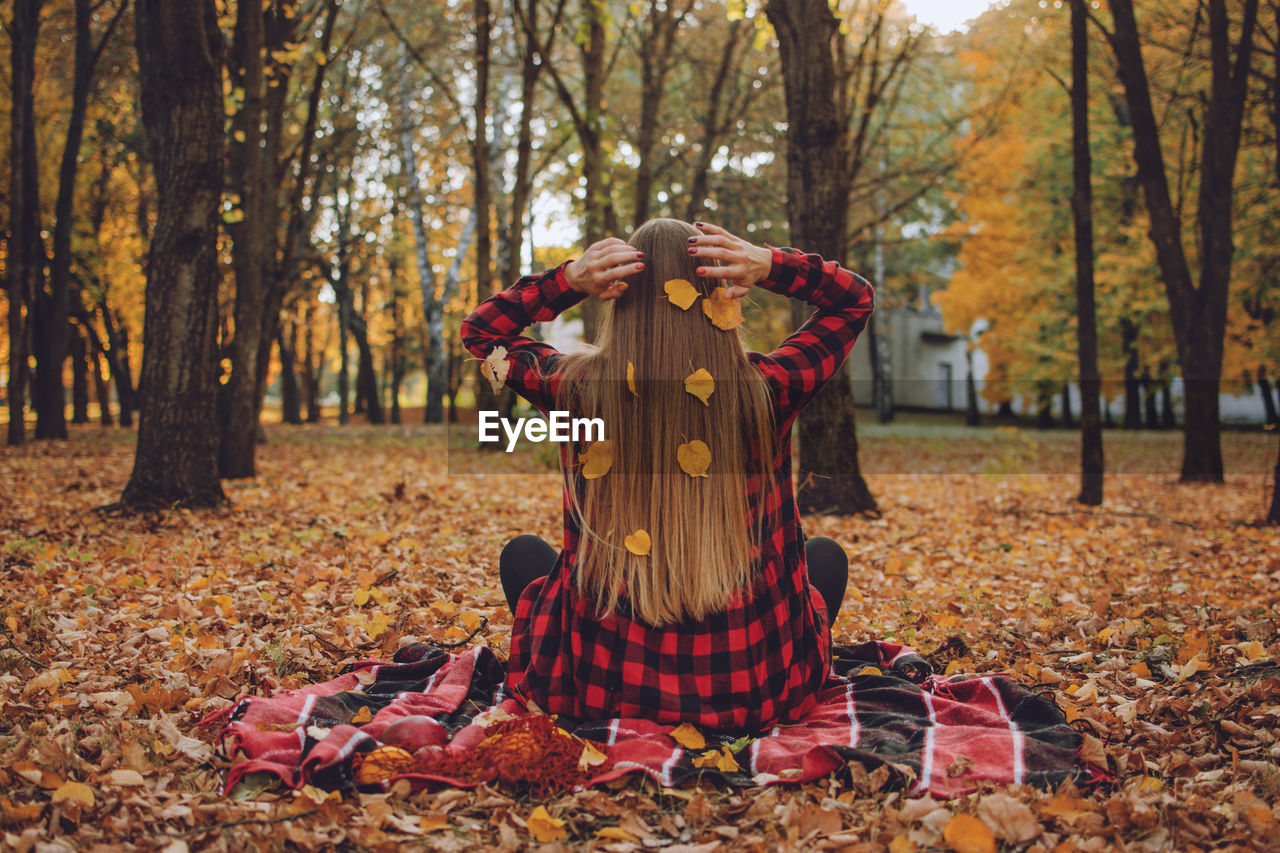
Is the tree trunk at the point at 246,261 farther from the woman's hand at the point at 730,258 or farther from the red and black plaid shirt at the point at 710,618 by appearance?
the woman's hand at the point at 730,258

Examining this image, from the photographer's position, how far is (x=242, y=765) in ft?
7.39

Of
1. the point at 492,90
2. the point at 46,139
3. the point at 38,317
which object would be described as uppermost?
the point at 492,90

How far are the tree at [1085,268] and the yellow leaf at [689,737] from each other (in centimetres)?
672

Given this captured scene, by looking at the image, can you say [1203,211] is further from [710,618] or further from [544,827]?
[544,827]

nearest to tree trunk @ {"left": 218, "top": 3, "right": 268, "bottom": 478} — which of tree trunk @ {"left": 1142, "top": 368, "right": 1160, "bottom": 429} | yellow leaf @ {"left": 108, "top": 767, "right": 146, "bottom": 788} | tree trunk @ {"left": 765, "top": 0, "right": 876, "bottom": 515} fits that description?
tree trunk @ {"left": 765, "top": 0, "right": 876, "bottom": 515}

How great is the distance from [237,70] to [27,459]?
5.82 metres

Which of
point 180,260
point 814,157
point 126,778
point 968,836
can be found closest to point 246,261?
point 180,260

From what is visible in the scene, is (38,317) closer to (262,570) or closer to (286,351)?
(286,351)

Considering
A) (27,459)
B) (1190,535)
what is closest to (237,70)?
(27,459)

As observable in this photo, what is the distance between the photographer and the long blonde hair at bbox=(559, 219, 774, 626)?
2.24 meters

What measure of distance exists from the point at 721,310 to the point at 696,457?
0.40 meters

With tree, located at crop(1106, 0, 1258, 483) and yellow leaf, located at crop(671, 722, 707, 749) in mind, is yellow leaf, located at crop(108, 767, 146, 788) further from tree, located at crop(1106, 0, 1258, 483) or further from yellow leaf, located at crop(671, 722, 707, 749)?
tree, located at crop(1106, 0, 1258, 483)

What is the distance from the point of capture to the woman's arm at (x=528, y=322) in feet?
8.13

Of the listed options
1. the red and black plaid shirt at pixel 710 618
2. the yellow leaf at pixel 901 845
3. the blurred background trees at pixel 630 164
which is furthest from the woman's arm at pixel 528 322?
the blurred background trees at pixel 630 164
